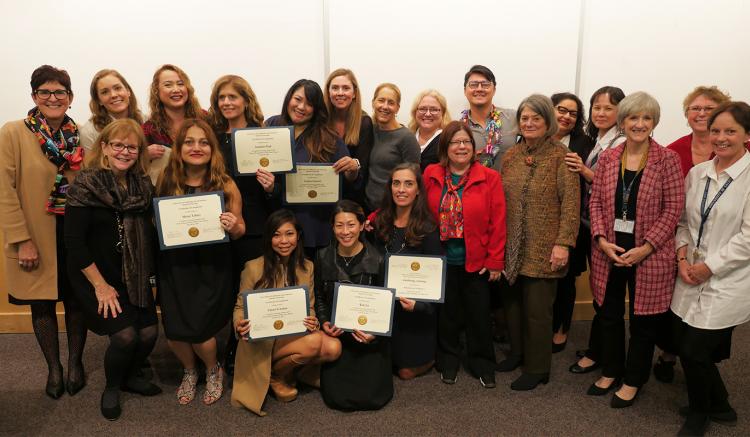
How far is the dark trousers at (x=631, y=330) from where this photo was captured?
263cm

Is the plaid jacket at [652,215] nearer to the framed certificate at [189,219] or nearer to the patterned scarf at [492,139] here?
the patterned scarf at [492,139]

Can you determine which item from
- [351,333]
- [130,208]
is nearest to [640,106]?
[351,333]

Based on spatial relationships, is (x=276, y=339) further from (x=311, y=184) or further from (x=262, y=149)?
(x=262, y=149)

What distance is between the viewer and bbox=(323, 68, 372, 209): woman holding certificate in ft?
9.58

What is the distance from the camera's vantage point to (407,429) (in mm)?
2537

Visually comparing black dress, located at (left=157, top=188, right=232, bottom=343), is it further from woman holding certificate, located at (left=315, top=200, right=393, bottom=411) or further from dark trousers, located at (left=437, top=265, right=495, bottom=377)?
dark trousers, located at (left=437, top=265, right=495, bottom=377)

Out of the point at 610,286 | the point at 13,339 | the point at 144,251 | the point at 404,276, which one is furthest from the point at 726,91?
the point at 13,339

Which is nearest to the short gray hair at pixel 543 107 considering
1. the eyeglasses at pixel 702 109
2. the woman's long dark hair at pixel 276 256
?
the eyeglasses at pixel 702 109

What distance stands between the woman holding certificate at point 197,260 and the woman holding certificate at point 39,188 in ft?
2.01

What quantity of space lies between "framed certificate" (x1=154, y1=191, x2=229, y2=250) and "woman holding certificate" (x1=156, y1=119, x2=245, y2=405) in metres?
0.05

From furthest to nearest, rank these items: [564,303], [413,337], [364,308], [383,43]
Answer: [383,43], [564,303], [413,337], [364,308]

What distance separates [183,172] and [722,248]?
2.58 meters

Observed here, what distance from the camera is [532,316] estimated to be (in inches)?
114

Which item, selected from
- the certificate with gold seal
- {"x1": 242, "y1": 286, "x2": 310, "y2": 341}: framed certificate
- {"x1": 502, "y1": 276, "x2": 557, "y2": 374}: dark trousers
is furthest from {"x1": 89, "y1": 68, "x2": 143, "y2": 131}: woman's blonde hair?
{"x1": 502, "y1": 276, "x2": 557, "y2": 374}: dark trousers
